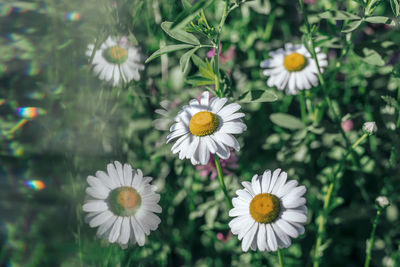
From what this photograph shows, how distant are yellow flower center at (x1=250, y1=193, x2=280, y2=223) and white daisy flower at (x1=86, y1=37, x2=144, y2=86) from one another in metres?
0.46

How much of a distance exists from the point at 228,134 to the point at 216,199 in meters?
0.32

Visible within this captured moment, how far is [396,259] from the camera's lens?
2.76 ft

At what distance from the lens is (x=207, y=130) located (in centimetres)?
66

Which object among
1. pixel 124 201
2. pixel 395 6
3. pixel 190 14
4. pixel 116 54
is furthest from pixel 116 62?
pixel 395 6

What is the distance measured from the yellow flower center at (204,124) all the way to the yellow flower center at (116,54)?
374 millimetres

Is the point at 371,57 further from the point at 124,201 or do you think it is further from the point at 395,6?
the point at 124,201

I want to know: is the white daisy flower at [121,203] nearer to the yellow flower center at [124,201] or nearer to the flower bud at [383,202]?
the yellow flower center at [124,201]

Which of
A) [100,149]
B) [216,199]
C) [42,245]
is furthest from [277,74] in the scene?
[42,245]

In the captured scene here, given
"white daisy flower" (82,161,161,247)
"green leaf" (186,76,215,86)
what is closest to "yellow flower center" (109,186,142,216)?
"white daisy flower" (82,161,161,247)

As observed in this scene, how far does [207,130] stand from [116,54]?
1.34ft

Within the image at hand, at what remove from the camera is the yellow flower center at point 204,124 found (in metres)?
0.66

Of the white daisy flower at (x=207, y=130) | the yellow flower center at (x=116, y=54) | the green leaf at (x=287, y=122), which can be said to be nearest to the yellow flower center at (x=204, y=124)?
the white daisy flower at (x=207, y=130)

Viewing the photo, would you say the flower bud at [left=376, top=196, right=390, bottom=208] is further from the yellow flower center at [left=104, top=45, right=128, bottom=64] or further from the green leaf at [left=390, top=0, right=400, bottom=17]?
the yellow flower center at [left=104, top=45, right=128, bottom=64]

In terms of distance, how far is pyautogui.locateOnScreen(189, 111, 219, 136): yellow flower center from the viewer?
66 centimetres
